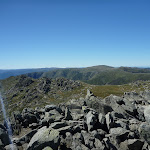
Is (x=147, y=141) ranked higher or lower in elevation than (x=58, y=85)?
higher

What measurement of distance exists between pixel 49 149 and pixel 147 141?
14055mm

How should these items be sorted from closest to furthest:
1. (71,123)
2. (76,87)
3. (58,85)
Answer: (71,123), (76,87), (58,85)

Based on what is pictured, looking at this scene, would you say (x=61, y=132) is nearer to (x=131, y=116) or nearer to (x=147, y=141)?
(x=147, y=141)

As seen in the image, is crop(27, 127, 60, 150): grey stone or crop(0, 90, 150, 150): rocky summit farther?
crop(0, 90, 150, 150): rocky summit

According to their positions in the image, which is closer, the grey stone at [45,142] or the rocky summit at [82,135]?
the grey stone at [45,142]

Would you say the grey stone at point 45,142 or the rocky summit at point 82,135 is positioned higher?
the grey stone at point 45,142

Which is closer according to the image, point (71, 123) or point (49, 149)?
point (49, 149)

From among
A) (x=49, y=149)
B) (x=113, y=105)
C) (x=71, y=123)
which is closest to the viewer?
(x=49, y=149)

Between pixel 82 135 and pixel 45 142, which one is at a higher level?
pixel 45 142

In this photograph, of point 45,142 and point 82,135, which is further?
point 82,135

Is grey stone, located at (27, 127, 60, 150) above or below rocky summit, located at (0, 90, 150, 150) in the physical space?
above

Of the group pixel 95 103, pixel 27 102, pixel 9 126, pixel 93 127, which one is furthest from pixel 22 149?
pixel 27 102

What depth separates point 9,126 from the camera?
21891mm

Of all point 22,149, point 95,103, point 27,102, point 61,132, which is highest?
point 95,103
